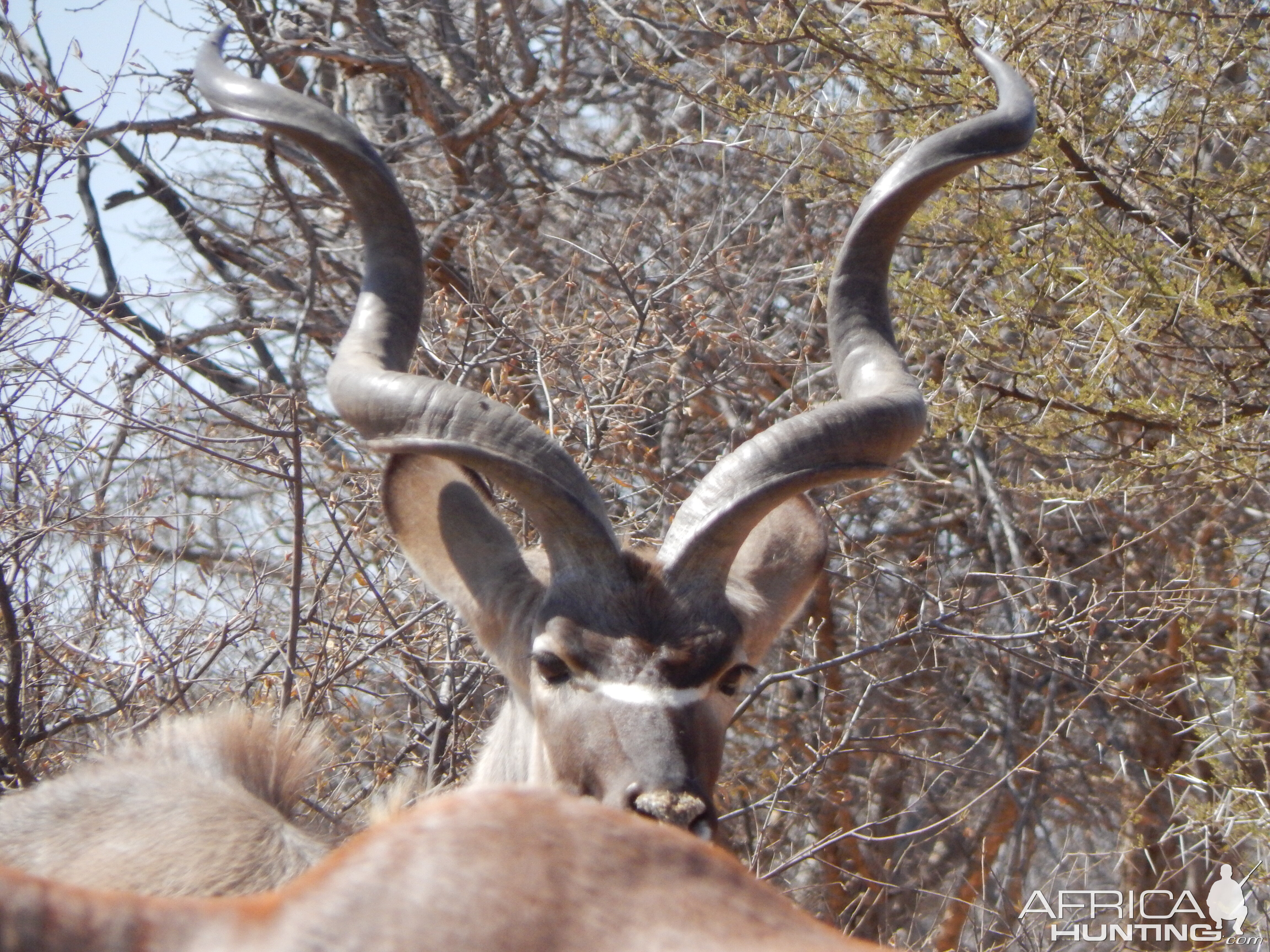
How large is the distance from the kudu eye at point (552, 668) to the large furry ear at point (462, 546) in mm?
256

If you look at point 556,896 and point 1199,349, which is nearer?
point 556,896

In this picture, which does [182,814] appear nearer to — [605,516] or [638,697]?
[638,697]

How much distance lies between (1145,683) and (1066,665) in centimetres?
66

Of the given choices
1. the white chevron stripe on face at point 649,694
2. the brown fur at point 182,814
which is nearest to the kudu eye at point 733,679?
the white chevron stripe on face at point 649,694

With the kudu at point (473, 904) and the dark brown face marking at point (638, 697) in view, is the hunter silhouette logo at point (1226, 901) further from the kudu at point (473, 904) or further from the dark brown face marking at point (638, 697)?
the kudu at point (473, 904)

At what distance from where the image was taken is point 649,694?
8.79ft

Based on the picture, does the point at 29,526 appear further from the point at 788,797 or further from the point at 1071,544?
the point at 1071,544

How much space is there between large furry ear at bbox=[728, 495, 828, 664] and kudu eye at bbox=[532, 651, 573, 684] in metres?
0.60

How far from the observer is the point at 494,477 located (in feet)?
9.43

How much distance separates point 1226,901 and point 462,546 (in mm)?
3631

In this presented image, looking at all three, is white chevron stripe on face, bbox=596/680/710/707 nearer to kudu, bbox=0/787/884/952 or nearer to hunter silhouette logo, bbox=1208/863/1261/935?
kudu, bbox=0/787/884/952

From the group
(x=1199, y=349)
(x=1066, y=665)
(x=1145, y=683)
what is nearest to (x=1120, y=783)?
(x=1145, y=683)

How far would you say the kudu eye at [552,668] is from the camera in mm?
2793

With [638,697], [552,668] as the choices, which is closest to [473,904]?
[638,697]
